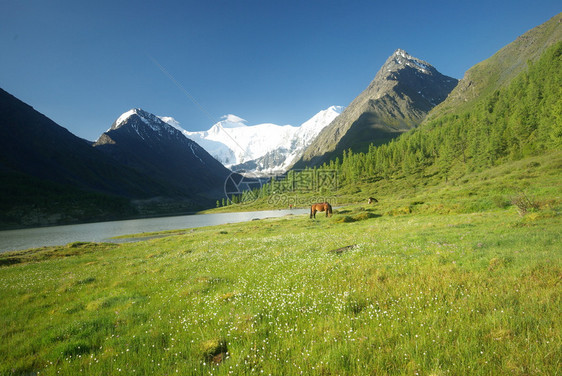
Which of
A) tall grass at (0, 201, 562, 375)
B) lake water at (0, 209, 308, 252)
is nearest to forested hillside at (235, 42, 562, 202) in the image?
lake water at (0, 209, 308, 252)

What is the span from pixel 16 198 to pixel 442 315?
243 m

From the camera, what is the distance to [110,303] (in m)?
9.91

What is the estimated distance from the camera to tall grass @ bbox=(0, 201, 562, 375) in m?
4.44

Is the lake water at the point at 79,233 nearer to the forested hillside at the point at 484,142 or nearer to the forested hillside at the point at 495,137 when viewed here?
the forested hillside at the point at 484,142

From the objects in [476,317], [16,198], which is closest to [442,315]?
[476,317]

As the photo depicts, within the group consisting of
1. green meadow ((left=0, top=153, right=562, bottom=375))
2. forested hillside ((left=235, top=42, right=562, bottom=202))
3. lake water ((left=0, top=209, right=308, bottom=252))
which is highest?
forested hillside ((left=235, top=42, right=562, bottom=202))

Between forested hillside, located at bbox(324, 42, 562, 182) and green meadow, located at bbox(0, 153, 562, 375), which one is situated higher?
forested hillside, located at bbox(324, 42, 562, 182)

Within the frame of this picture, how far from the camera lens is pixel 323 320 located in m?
6.17

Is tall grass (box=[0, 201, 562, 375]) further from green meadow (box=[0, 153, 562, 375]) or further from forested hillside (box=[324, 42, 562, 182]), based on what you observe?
forested hillside (box=[324, 42, 562, 182])

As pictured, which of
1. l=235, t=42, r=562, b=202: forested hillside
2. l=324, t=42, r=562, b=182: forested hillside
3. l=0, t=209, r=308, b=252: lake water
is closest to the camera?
l=0, t=209, r=308, b=252: lake water

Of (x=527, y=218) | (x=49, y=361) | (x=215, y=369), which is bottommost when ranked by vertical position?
(x=49, y=361)

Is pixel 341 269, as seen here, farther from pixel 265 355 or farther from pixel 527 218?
pixel 527 218

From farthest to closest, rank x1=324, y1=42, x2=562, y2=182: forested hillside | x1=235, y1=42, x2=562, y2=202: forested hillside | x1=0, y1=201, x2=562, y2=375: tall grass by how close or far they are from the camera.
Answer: x1=235, y1=42, x2=562, y2=202: forested hillside
x1=324, y1=42, x2=562, y2=182: forested hillside
x1=0, y1=201, x2=562, y2=375: tall grass

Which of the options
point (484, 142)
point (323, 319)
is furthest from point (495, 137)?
point (323, 319)
